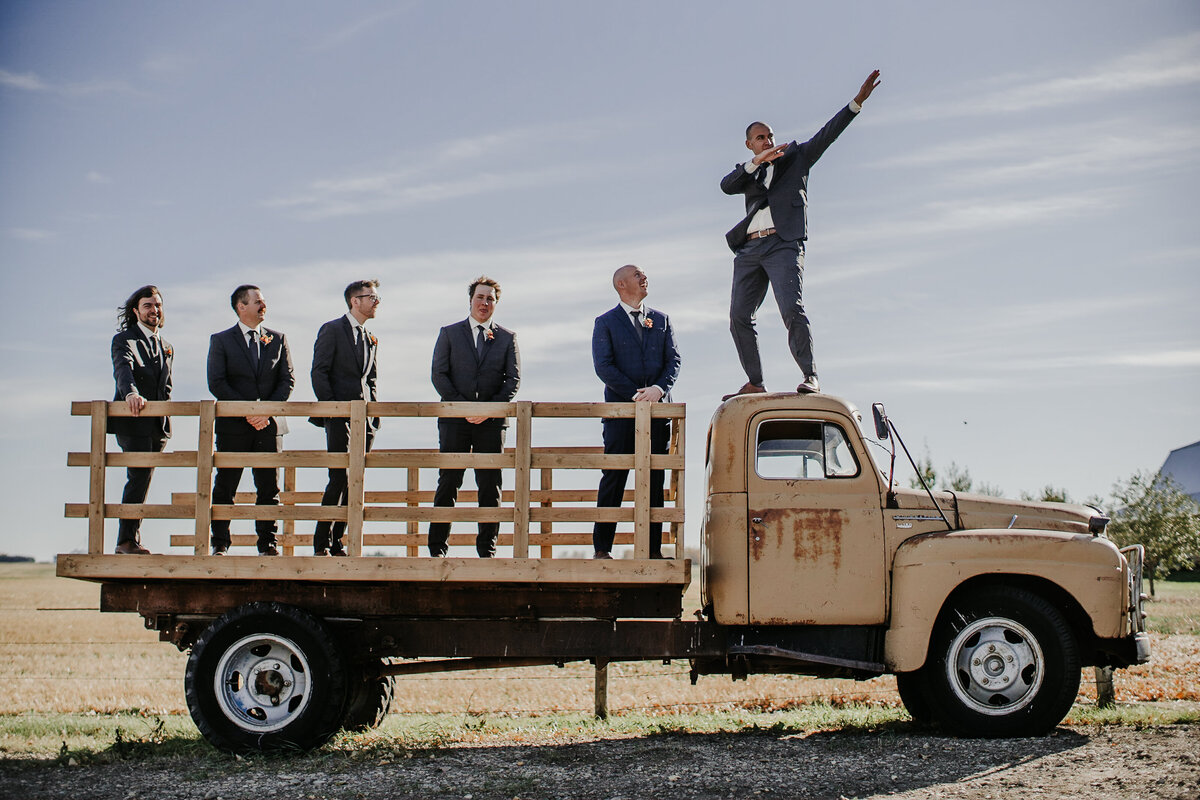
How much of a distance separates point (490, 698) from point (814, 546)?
11.7 metres

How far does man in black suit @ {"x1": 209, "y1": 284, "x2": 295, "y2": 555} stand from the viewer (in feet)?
25.3

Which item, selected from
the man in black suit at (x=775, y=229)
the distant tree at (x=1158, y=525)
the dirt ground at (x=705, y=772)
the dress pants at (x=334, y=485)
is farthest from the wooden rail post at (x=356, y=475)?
the distant tree at (x=1158, y=525)

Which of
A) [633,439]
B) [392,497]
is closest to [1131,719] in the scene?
[633,439]

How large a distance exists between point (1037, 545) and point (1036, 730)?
3.94 feet

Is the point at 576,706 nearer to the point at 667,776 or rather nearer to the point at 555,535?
the point at 555,535

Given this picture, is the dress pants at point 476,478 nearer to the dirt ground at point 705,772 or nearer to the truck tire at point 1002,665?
the dirt ground at point 705,772

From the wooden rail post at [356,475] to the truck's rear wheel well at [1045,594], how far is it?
3889 millimetres

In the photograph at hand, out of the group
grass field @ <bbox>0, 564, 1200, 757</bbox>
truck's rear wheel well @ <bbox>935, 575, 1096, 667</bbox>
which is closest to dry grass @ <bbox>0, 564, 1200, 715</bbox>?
grass field @ <bbox>0, 564, 1200, 757</bbox>

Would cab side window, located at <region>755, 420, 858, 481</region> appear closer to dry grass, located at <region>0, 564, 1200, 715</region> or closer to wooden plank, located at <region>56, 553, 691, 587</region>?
wooden plank, located at <region>56, 553, 691, 587</region>

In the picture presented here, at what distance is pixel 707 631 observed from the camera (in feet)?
24.3

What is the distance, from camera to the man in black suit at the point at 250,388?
773 centimetres

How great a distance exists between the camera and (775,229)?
8547 mm

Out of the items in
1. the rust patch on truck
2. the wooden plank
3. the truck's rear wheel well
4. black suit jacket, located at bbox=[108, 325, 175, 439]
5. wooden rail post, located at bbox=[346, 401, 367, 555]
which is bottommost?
the truck's rear wheel well

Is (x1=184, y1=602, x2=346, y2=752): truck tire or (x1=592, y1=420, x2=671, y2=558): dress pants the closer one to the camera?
(x1=184, y1=602, x2=346, y2=752): truck tire
